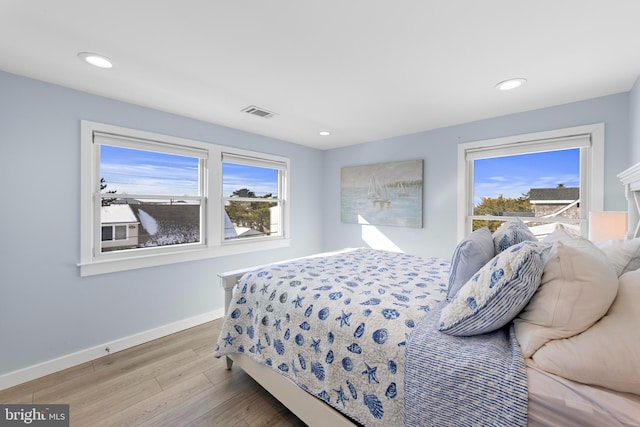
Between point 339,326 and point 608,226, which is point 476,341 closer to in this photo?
point 339,326

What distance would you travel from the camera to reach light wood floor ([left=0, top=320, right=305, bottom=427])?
1.66m

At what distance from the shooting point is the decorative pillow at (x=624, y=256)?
1.18 m

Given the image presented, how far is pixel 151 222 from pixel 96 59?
1.54 meters

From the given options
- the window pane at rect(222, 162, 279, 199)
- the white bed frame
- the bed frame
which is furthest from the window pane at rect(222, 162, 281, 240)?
the white bed frame

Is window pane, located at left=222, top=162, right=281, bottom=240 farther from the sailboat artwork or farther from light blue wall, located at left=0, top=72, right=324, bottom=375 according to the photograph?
the sailboat artwork

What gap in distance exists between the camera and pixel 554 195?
Answer: 8.73ft

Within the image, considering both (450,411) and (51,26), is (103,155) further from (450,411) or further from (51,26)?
(450,411)

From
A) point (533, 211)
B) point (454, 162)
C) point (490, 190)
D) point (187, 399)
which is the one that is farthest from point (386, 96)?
point (187, 399)

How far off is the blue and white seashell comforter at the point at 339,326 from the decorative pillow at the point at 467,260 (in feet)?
0.55

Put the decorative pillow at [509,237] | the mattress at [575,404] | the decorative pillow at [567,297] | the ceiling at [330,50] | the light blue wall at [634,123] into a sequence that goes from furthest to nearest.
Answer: the light blue wall at [634,123], the decorative pillow at [509,237], the ceiling at [330,50], the decorative pillow at [567,297], the mattress at [575,404]

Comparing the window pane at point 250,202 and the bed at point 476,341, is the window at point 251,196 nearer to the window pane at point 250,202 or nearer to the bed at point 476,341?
the window pane at point 250,202

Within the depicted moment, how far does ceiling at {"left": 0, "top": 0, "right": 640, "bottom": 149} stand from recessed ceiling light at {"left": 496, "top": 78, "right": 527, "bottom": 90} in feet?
0.23

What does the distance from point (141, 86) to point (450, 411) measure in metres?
2.89

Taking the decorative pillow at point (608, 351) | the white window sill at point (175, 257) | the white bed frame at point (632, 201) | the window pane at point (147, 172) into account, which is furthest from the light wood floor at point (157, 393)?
the white bed frame at point (632, 201)
